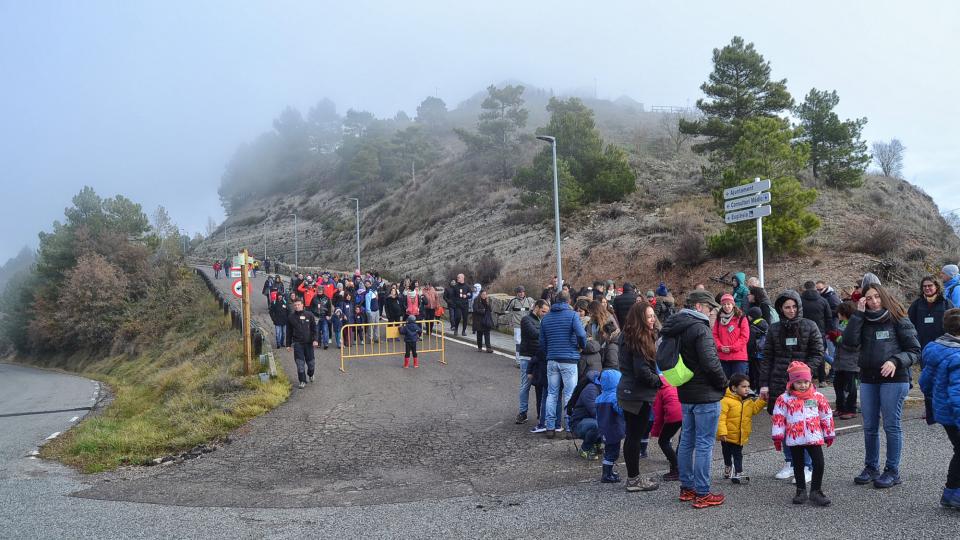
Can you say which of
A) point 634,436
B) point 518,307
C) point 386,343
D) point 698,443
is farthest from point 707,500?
point 518,307

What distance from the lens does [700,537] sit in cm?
527

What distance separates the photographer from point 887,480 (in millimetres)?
6137

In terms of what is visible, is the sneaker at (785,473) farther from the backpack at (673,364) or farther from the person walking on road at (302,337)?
the person walking on road at (302,337)

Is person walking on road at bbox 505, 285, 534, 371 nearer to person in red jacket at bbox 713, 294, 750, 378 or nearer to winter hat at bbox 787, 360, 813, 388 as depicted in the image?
person in red jacket at bbox 713, 294, 750, 378

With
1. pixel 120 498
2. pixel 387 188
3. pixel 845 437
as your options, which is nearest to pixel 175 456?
pixel 120 498

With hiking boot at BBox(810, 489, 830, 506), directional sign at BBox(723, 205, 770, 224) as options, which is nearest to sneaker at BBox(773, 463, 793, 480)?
hiking boot at BBox(810, 489, 830, 506)

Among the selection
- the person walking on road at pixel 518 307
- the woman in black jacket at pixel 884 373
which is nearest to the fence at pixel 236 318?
the person walking on road at pixel 518 307

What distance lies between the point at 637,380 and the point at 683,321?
33.5 inches

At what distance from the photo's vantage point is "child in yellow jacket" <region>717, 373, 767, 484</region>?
653cm

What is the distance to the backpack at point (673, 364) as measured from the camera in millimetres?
5873

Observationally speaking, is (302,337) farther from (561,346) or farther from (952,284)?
(952,284)

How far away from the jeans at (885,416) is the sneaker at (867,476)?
0.14 ft

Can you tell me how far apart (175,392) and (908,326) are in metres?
17.8

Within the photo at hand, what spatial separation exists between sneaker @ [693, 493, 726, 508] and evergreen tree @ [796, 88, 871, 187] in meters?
28.4
